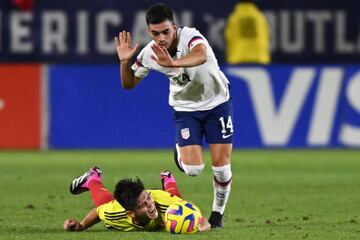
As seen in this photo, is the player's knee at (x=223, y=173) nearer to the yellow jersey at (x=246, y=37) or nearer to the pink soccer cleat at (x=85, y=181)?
A: the pink soccer cleat at (x=85, y=181)

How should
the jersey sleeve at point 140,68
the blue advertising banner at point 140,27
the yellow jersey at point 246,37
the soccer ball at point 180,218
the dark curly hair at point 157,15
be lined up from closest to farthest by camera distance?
the soccer ball at point 180,218 < the dark curly hair at point 157,15 < the jersey sleeve at point 140,68 < the yellow jersey at point 246,37 < the blue advertising banner at point 140,27

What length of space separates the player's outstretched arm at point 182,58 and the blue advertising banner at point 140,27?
34.3 feet

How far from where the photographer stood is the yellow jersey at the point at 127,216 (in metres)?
8.97

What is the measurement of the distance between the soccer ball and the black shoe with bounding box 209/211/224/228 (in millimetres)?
567

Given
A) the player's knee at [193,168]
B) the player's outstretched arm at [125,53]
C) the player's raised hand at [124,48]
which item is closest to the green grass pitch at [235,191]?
the player's knee at [193,168]

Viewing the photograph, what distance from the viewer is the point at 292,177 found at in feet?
46.4

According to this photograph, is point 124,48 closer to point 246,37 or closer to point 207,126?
point 207,126

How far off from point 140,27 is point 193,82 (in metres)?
10.2

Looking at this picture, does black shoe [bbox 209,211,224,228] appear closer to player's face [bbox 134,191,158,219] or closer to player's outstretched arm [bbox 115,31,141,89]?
player's face [bbox 134,191,158,219]

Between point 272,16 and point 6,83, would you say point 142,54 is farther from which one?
point 272,16

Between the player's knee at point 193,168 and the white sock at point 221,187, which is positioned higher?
the player's knee at point 193,168

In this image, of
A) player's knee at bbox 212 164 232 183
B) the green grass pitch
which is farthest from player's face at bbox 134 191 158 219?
player's knee at bbox 212 164 232 183

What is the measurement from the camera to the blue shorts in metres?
9.52

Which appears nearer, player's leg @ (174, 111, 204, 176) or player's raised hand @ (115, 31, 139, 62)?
player's raised hand @ (115, 31, 139, 62)
